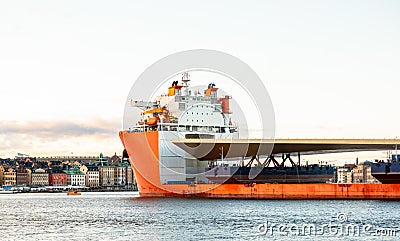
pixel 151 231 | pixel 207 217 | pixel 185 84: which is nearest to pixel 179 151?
pixel 185 84

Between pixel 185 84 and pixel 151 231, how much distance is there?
34551 mm

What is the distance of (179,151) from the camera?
60562 mm

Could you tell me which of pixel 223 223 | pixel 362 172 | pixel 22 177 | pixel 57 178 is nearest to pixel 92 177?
pixel 57 178

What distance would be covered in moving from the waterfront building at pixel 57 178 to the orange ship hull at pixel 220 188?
Result: 11925cm

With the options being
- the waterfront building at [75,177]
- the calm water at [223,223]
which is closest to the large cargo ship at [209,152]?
the calm water at [223,223]

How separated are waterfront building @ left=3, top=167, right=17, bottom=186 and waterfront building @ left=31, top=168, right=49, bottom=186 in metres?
4.09

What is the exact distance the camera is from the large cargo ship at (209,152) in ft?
186

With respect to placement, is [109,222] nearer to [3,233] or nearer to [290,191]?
[3,233]

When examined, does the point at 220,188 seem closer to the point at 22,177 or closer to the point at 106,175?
the point at 22,177

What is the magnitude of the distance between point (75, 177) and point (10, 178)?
14.8 m

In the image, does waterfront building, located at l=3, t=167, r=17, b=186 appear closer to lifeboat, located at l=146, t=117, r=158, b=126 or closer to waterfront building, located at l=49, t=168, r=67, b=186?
waterfront building, located at l=49, t=168, r=67, b=186

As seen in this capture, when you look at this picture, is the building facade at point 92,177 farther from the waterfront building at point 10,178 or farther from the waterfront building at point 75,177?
the waterfront building at point 10,178

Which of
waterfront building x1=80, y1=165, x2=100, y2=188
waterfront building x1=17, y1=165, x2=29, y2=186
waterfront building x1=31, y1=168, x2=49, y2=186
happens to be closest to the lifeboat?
waterfront building x1=31, y1=168, x2=49, y2=186

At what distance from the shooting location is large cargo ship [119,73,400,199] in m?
56.7
